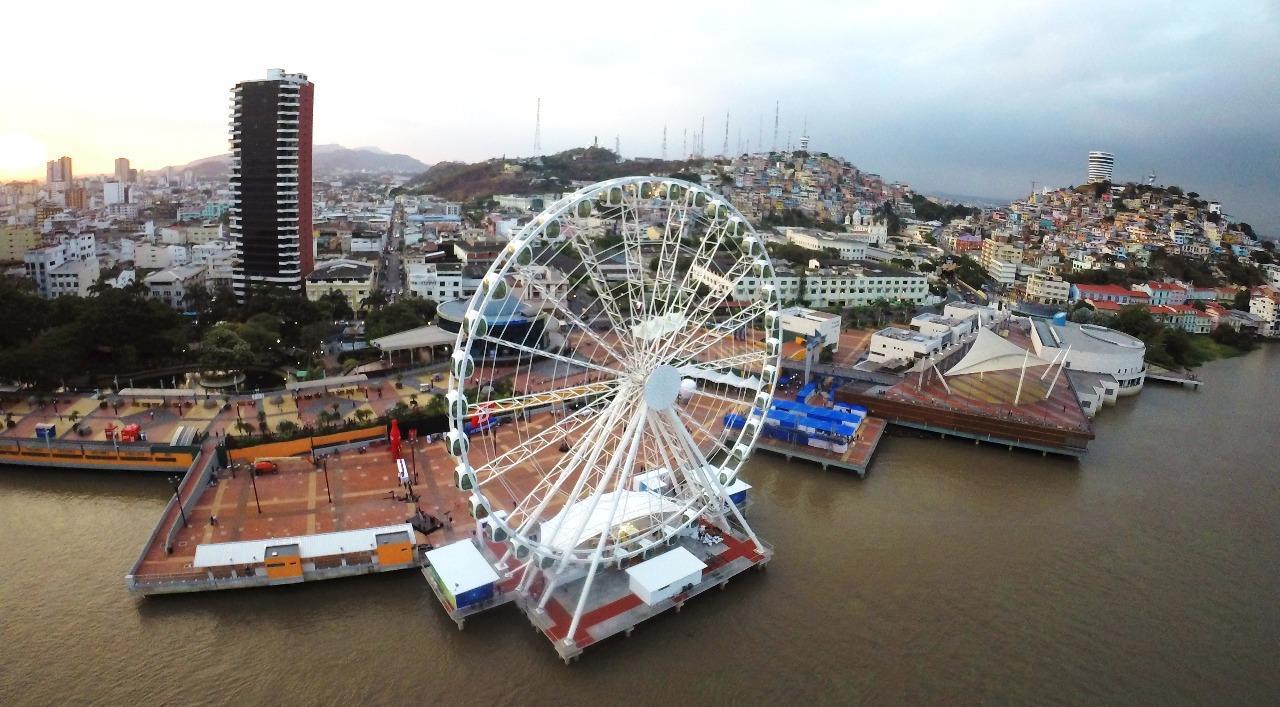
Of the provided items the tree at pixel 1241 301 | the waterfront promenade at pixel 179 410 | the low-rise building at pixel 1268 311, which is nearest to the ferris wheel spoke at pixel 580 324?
the waterfront promenade at pixel 179 410

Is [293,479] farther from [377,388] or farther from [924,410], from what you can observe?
[924,410]

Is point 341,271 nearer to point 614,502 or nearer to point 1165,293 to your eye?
point 614,502

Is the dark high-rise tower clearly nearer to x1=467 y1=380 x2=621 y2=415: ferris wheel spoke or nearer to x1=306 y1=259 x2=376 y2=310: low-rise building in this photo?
x1=306 y1=259 x2=376 y2=310: low-rise building

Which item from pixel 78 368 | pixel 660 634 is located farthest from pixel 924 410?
pixel 78 368

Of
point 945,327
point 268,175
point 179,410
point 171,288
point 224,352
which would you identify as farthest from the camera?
point 268,175

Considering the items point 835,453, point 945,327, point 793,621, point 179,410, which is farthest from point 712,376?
point 945,327

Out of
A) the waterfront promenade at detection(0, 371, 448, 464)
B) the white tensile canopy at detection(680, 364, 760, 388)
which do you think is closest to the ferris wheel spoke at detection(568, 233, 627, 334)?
the white tensile canopy at detection(680, 364, 760, 388)
